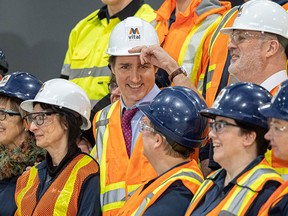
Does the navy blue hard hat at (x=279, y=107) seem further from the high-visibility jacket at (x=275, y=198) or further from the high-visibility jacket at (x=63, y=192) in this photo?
the high-visibility jacket at (x=63, y=192)

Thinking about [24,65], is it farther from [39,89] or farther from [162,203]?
[162,203]

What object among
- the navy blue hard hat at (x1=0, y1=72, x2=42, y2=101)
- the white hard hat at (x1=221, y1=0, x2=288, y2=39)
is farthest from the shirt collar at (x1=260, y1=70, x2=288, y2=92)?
the navy blue hard hat at (x1=0, y1=72, x2=42, y2=101)

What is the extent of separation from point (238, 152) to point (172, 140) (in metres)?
0.49

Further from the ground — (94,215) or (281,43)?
(281,43)

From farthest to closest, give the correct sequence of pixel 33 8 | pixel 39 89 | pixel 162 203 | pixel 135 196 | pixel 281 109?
pixel 33 8 < pixel 39 89 < pixel 135 196 < pixel 162 203 < pixel 281 109

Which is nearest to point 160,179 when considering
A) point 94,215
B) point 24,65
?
point 94,215

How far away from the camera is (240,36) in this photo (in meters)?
4.61

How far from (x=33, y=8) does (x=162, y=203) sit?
3749 millimetres

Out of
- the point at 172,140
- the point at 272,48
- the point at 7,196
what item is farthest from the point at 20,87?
the point at 272,48

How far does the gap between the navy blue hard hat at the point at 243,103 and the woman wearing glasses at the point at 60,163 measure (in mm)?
1072

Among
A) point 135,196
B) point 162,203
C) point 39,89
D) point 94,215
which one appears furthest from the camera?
point 39,89

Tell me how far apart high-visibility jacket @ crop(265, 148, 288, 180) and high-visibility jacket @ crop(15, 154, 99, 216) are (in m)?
1.15

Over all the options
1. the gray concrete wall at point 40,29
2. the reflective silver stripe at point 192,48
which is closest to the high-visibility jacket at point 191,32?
the reflective silver stripe at point 192,48

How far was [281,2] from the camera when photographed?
16.6 feet
